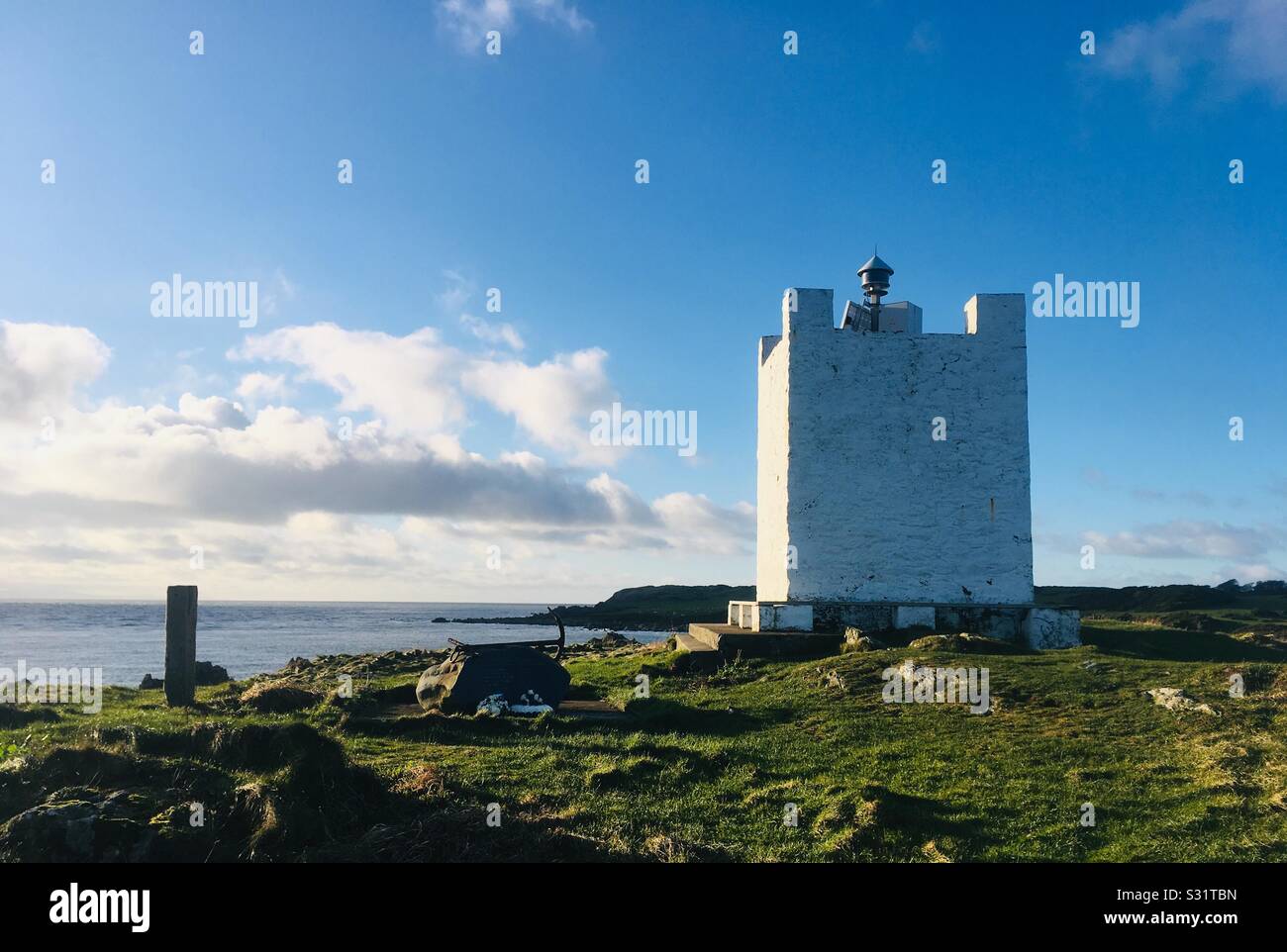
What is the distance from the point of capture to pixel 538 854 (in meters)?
7.80

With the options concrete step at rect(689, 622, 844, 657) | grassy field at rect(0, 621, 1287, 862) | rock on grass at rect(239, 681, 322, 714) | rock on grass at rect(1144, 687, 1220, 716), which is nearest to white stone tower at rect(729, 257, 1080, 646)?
concrete step at rect(689, 622, 844, 657)

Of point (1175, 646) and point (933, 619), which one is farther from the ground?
point (933, 619)

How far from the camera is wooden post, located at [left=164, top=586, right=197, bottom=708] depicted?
1719cm

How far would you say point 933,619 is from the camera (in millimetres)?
22547

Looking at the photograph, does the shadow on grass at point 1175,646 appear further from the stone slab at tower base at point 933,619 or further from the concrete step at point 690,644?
the concrete step at point 690,644

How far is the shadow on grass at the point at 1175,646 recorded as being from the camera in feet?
66.2

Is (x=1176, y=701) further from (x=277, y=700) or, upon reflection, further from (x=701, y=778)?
(x=277, y=700)

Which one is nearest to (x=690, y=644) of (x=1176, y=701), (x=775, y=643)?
(x=775, y=643)

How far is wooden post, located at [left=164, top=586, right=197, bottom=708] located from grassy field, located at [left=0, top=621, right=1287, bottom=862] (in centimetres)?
131

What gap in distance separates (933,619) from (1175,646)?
5775mm

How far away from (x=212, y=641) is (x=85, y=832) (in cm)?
6160

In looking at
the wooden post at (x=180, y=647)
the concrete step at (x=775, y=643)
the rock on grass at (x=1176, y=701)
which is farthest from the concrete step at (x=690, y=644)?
the wooden post at (x=180, y=647)
